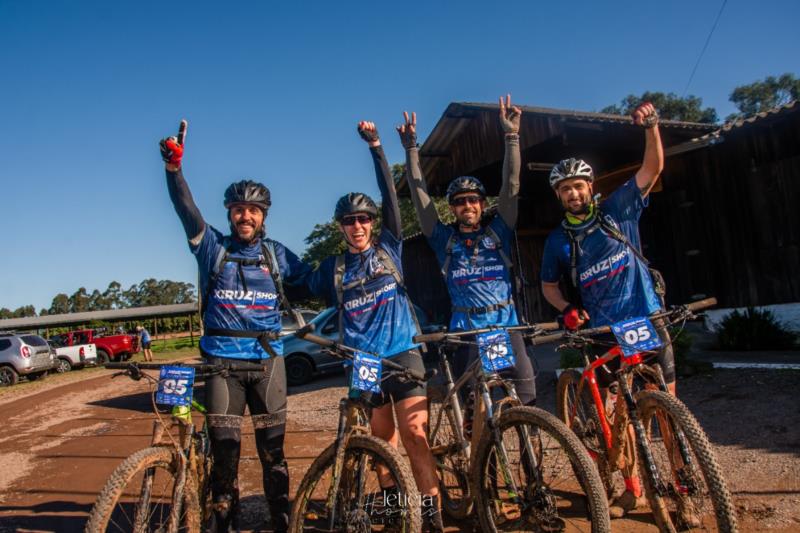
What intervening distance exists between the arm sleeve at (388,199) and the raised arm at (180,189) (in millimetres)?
1210

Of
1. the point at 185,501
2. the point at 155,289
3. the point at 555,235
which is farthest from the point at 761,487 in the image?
the point at 155,289

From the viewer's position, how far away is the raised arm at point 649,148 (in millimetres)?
3402

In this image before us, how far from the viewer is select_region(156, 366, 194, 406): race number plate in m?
3.17

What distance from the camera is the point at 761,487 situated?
11.9 ft

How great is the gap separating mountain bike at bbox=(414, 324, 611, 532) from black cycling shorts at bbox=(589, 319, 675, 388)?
1.79 ft

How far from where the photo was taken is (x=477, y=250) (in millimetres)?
3643

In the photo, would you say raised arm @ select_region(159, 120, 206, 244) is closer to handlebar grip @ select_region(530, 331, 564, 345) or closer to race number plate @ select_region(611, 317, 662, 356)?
handlebar grip @ select_region(530, 331, 564, 345)

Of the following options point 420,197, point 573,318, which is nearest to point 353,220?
point 420,197

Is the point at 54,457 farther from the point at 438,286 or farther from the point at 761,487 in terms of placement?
the point at 438,286

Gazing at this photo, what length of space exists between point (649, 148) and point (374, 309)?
2053 millimetres

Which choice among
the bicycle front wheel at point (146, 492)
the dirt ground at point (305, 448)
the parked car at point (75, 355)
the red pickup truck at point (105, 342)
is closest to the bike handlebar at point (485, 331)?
the dirt ground at point (305, 448)

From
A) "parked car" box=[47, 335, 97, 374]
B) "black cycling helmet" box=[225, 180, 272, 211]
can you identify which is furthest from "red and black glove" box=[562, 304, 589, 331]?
"parked car" box=[47, 335, 97, 374]

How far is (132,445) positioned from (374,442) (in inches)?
232

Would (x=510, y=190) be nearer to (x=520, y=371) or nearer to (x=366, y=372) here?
(x=520, y=371)
